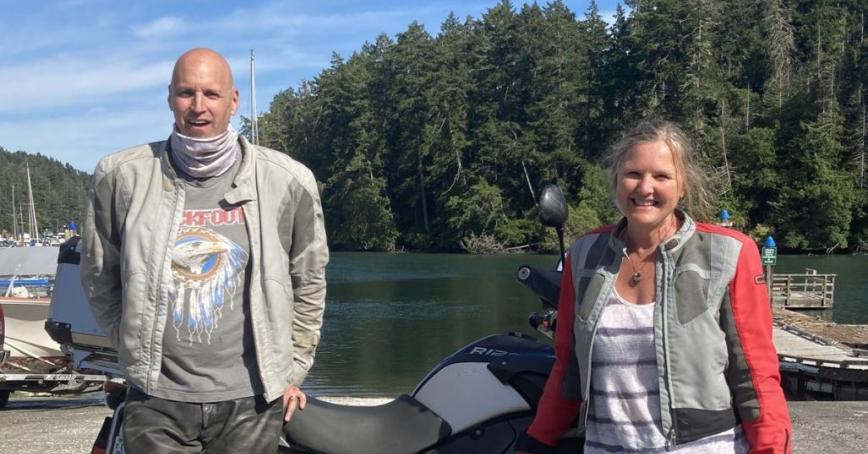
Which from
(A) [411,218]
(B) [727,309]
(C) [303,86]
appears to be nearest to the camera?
(B) [727,309]

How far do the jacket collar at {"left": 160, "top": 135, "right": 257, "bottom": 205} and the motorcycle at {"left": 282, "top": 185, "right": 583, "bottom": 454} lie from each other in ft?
2.31

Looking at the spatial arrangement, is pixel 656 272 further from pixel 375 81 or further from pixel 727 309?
pixel 375 81

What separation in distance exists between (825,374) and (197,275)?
1105 centimetres

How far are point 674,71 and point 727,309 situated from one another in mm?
50274

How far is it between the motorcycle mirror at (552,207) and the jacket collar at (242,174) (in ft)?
3.11

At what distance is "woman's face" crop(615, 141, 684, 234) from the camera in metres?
1.96

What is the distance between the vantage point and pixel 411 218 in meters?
60.0

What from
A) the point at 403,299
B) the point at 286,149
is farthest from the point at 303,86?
the point at 403,299

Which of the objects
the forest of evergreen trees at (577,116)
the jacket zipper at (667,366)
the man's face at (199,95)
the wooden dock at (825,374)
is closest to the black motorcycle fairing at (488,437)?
the jacket zipper at (667,366)

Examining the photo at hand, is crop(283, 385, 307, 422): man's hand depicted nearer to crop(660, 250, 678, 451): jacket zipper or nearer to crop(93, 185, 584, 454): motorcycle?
crop(93, 185, 584, 454): motorcycle

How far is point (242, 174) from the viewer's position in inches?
87.0

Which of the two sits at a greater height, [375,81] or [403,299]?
[375,81]

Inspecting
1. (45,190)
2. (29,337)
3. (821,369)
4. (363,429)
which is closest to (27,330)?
(29,337)

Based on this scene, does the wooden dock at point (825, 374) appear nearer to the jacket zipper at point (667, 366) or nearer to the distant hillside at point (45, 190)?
the jacket zipper at point (667, 366)
